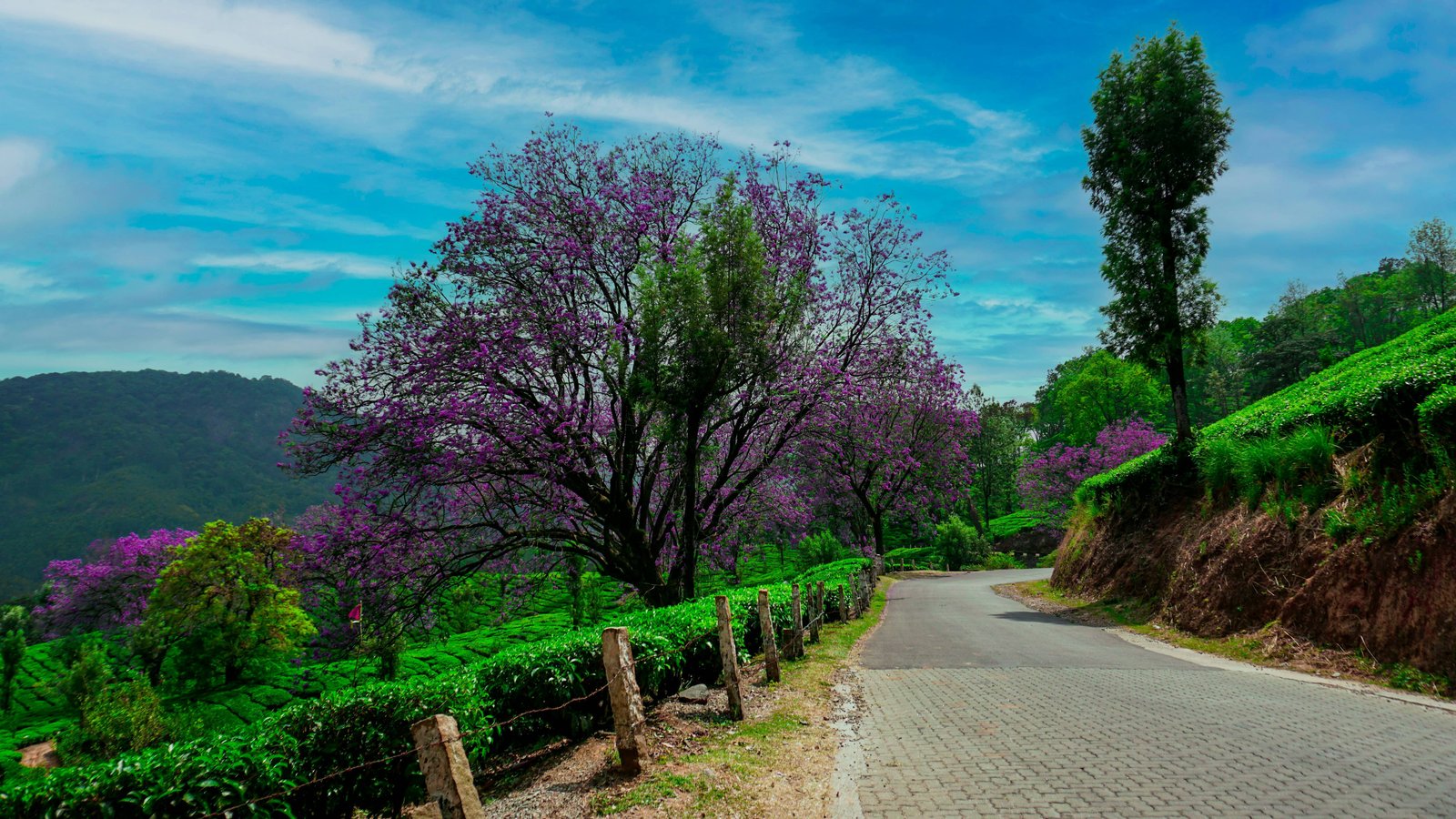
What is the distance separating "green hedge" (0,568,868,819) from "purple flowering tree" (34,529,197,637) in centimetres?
4143

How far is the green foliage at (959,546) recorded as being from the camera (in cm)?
4497

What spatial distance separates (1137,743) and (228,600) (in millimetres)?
34055

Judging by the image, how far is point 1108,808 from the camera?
4906 mm

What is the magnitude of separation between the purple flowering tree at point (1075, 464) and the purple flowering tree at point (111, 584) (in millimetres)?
55034

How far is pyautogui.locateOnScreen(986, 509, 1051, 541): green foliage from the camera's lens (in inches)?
2067

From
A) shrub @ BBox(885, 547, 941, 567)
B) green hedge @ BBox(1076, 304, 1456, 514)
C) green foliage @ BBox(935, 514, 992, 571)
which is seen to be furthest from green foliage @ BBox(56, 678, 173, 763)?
green foliage @ BBox(935, 514, 992, 571)

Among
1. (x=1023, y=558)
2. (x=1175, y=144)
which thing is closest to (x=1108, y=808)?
(x=1175, y=144)

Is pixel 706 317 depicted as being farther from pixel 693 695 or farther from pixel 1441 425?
pixel 1441 425

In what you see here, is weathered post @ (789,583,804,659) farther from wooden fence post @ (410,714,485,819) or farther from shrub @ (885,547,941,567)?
shrub @ (885,547,941,567)

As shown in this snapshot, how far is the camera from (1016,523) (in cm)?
6222

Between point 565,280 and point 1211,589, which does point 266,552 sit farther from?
point 1211,589

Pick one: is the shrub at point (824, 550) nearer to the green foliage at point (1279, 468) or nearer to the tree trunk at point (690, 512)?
the tree trunk at point (690, 512)

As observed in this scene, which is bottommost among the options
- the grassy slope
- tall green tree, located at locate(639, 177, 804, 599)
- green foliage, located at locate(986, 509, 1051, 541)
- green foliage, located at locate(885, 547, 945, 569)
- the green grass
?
the grassy slope

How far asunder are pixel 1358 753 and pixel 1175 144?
636 inches
